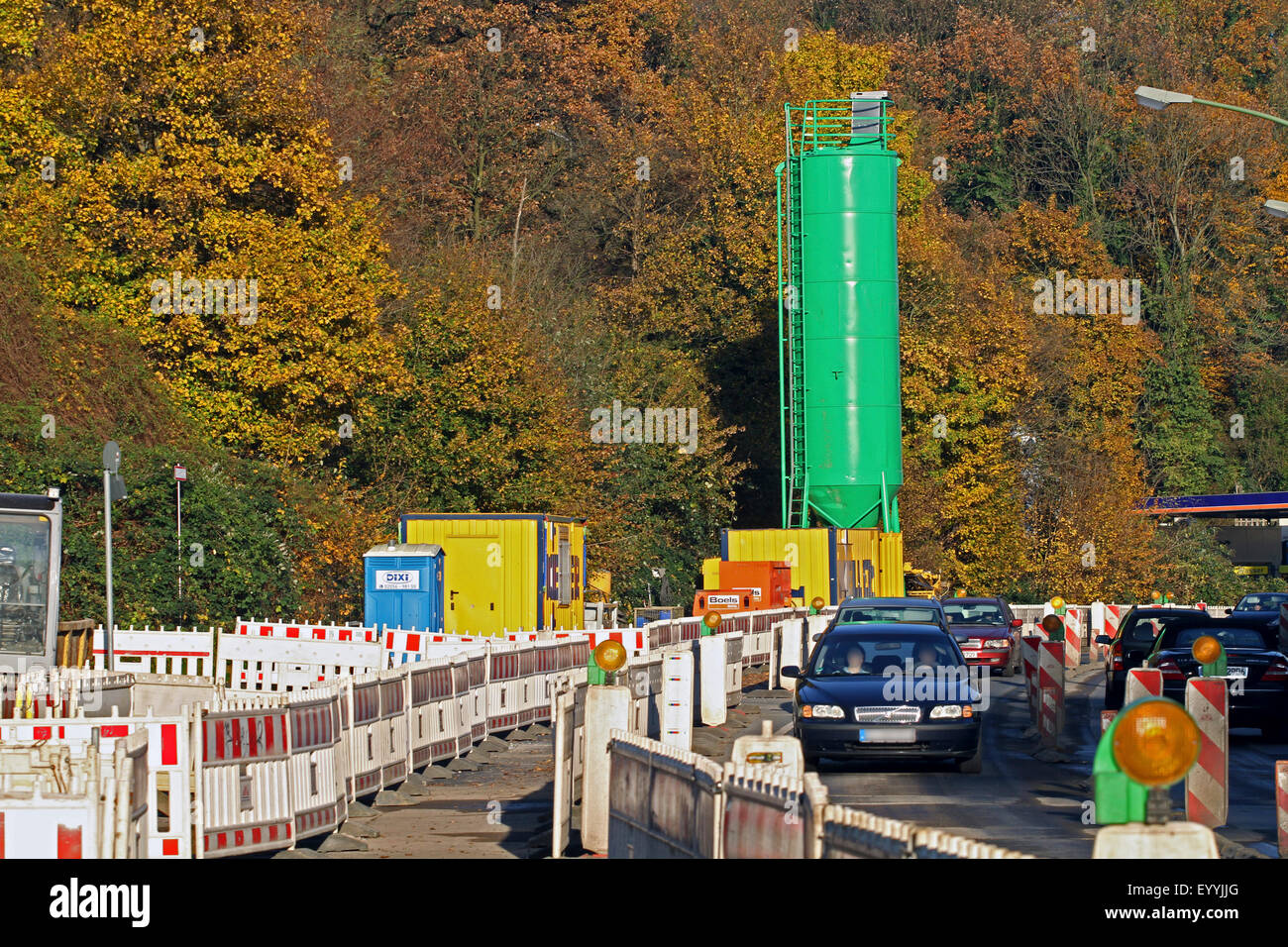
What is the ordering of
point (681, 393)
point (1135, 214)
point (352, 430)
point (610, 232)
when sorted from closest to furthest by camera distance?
point (352, 430) < point (681, 393) < point (610, 232) < point (1135, 214)

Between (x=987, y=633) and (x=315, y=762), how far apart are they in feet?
69.6

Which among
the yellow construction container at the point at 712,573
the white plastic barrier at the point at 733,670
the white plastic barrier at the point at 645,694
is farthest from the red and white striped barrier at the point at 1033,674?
the yellow construction container at the point at 712,573

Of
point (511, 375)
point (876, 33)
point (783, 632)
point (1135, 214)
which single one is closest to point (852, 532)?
point (511, 375)

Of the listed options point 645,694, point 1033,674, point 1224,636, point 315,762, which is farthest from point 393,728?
point 1224,636

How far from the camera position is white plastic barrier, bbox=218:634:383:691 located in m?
25.9

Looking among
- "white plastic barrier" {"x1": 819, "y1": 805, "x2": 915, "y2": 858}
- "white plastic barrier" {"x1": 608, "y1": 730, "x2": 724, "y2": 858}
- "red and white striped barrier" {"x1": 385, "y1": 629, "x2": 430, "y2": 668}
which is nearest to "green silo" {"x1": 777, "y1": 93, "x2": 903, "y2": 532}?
"red and white striped barrier" {"x1": 385, "y1": 629, "x2": 430, "y2": 668}

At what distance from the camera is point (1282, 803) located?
1182 centimetres

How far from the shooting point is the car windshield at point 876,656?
1759 cm

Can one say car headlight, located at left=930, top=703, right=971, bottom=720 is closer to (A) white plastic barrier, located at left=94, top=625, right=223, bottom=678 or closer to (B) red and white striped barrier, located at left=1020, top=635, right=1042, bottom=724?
(B) red and white striped barrier, located at left=1020, top=635, right=1042, bottom=724

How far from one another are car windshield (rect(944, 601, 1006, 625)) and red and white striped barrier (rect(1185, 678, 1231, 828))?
1991cm

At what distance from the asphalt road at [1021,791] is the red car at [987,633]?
9346 mm
